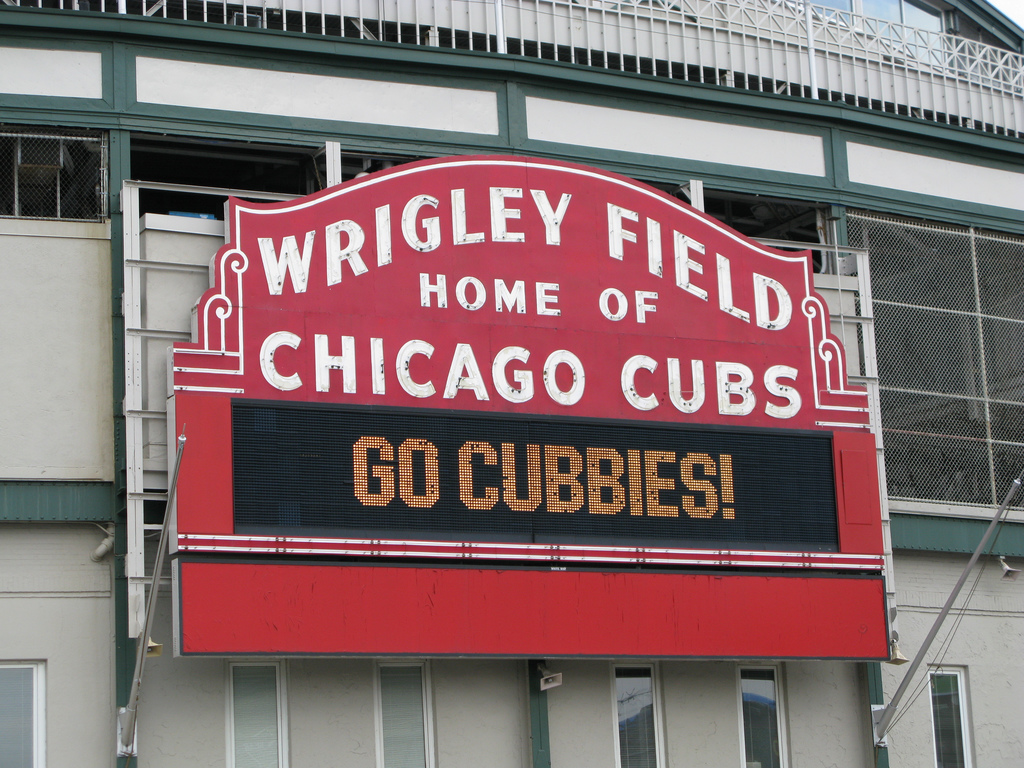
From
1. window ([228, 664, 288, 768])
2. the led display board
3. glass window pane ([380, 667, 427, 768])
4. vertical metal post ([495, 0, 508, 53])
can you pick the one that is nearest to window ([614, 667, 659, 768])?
the led display board

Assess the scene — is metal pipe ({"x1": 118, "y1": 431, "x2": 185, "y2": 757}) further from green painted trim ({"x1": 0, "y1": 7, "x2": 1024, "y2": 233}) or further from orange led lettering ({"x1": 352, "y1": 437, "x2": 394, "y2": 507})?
green painted trim ({"x1": 0, "y1": 7, "x2": 1024, "y2": 233})

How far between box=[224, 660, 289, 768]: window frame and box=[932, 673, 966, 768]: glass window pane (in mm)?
8523

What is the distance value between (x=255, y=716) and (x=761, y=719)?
242 inches

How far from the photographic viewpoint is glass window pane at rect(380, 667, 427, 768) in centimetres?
1728

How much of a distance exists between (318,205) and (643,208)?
401 centimetres

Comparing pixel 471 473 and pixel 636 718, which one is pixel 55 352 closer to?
pixel 471 473

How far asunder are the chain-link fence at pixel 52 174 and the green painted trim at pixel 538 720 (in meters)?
6.91

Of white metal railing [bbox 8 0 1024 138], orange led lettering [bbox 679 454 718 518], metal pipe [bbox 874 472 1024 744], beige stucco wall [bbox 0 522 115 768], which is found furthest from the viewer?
white metal railing [bbox 8 0 1024 138]

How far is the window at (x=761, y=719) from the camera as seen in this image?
751 inches

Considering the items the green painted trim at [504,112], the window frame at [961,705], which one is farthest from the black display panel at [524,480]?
the green painted trim at [504,112]

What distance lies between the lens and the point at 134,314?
16750 mm

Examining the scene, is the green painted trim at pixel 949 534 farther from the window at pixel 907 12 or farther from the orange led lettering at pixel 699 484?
the window at pixel 907 12

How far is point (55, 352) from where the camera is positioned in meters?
17.0

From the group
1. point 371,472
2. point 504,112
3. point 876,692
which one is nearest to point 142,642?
point 371,472
